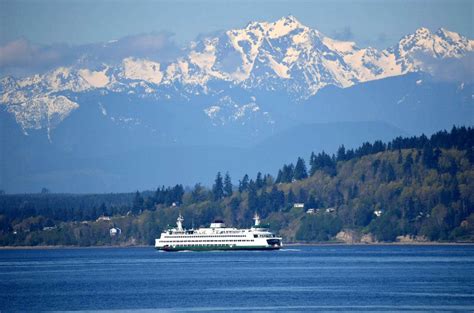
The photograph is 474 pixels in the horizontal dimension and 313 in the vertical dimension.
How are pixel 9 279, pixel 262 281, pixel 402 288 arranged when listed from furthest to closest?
pixel 9 279, pixel 262 281, pixel 402 288

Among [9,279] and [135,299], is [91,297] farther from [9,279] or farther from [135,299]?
[9,279]

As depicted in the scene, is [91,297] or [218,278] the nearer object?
[91,297]

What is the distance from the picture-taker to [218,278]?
7589 inches

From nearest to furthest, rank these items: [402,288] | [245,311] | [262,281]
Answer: [245,311]
[402,288]
[262,281]

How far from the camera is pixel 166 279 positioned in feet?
630

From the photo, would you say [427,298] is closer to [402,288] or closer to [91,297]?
[402,288]

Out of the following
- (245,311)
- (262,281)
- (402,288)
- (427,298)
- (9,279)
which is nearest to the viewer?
(245,311)

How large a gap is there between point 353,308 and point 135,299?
26.7 meters

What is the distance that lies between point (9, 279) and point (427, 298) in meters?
69.2

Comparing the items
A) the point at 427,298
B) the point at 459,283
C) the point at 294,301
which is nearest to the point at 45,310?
the point at 294,301

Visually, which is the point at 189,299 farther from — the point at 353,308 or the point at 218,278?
the point at 218,278

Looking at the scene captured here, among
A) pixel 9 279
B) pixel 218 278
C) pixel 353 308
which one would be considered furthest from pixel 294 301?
pixel 9 279

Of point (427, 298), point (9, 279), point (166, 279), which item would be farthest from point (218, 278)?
point (427, 298)

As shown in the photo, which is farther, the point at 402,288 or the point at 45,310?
the point at 402,288
